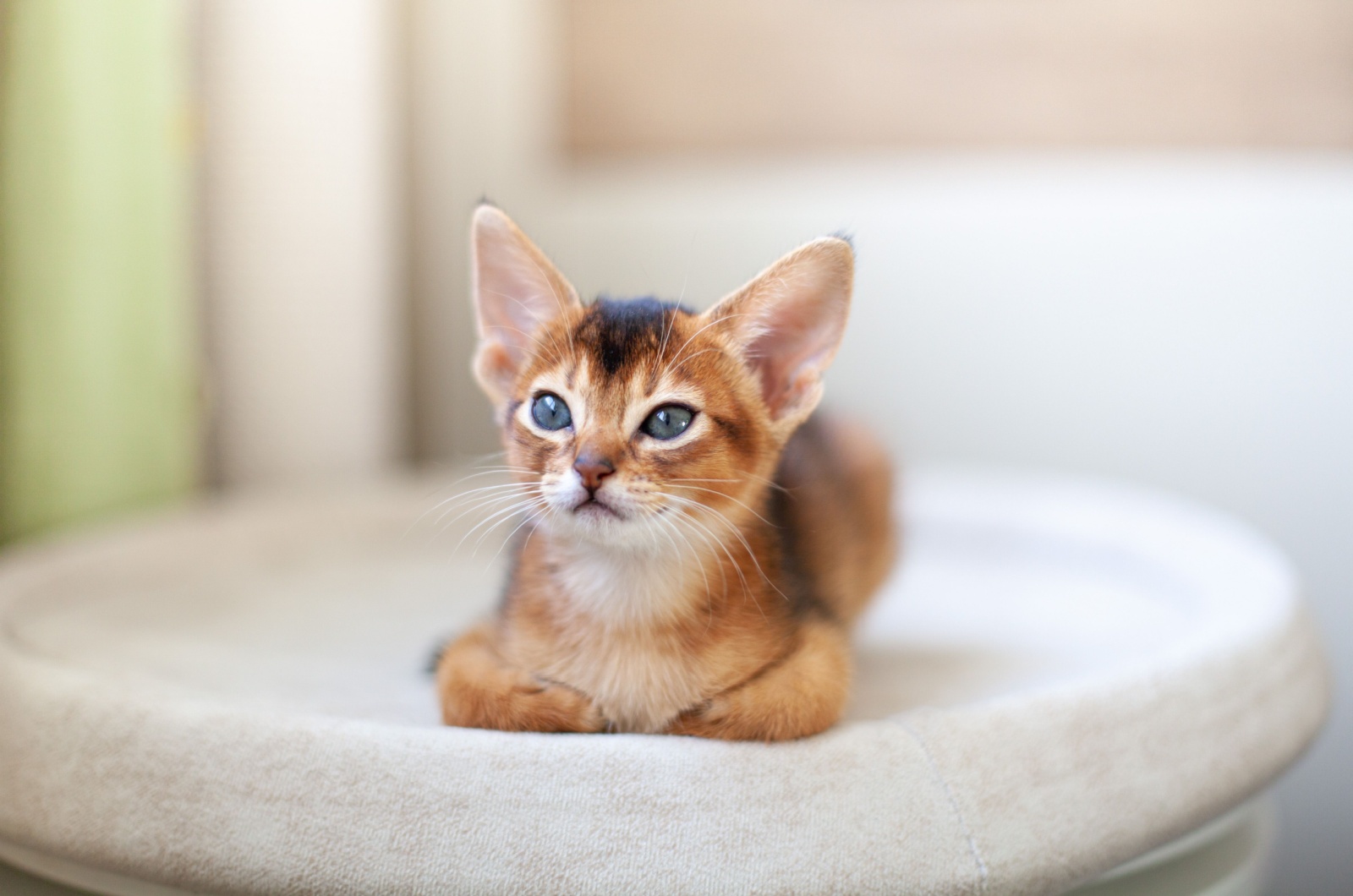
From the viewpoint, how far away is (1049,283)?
2.11 meters

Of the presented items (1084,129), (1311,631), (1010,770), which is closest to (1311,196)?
(1084,129)

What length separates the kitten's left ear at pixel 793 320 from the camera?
922 mm

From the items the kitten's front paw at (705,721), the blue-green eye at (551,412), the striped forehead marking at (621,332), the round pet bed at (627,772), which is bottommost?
the round pet bed at (627,772)

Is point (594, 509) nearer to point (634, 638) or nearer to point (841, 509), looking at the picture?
point (634, 638)

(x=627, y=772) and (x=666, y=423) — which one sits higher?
(x=666, y=423)

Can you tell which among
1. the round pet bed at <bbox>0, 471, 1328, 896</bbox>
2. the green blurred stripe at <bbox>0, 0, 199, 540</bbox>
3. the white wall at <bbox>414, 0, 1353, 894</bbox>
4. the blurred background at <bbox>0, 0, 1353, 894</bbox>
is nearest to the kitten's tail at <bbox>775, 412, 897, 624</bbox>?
the round pet bed at <bbox>0, 471, 1328, 896</bbox>

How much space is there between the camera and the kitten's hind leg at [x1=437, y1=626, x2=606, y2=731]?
955mm

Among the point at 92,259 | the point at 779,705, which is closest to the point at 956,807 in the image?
the point at 779,705

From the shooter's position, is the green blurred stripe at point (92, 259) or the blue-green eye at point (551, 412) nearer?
the blue-green eye at point (551, 412)

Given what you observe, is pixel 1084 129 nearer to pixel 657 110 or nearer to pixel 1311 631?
pixel 657 110

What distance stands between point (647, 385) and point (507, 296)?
0.62ft

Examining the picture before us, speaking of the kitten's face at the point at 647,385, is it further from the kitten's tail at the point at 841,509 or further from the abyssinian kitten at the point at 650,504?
the kitten's tail at the point at 841,509

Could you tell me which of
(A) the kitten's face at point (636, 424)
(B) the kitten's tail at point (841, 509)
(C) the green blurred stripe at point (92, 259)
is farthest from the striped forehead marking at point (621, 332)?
(C) the green blurred stripe at point (92, 259)

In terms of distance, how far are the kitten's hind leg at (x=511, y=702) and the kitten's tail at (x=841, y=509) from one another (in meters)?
0.30
